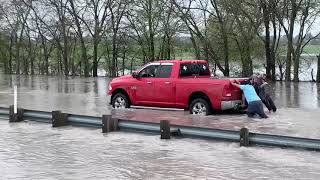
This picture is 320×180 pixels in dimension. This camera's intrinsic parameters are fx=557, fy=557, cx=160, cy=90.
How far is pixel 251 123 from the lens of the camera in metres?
15.0

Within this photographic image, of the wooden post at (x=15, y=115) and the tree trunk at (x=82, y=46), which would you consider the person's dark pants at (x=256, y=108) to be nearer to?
the wooden post at (x=15, y=115)

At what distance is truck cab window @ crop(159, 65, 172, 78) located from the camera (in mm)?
17625

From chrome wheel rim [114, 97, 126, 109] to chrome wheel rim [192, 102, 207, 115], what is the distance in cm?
310

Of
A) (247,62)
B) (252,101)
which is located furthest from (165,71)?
(247,62)

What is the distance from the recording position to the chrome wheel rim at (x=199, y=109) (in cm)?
1681

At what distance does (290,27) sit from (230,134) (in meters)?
25.1

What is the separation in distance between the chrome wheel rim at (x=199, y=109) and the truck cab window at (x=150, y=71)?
6.39 feet

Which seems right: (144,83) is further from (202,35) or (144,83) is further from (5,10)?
(5,10)

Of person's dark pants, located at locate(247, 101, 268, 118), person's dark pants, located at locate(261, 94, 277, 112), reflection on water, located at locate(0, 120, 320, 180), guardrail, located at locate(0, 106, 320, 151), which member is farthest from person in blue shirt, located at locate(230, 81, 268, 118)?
reflection on water, located at locate(0, 120, 320, 180)

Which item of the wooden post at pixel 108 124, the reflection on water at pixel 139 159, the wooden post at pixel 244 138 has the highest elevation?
the wooden post at pixel 108 124

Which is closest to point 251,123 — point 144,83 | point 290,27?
point 144,83

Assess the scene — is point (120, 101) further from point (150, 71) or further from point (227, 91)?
point (227, 91)

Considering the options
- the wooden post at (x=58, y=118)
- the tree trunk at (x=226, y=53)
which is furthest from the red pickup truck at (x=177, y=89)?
the tree trunk at (x=226, y=53)

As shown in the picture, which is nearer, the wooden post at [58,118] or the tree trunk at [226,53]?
the wooden post at [58,118]
